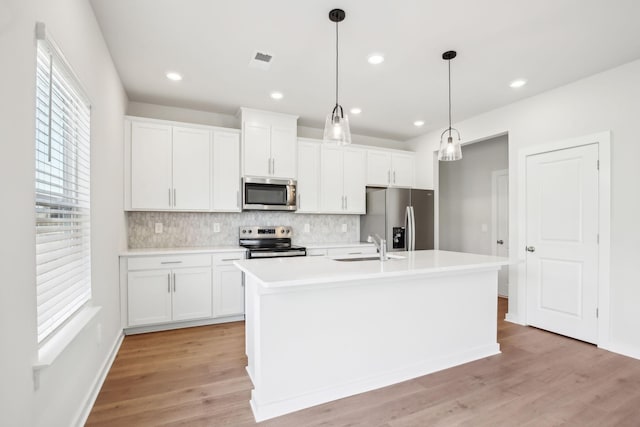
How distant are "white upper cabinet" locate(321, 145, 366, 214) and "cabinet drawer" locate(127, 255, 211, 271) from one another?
1.78 meters

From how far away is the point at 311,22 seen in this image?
2.28 meters

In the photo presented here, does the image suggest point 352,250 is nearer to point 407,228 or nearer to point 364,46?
point 407,228

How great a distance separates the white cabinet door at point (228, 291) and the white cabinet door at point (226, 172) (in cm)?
78

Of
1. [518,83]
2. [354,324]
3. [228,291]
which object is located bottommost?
[228,291]

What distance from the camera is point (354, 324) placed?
223 cm

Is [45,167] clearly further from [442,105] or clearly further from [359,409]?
[442,105]

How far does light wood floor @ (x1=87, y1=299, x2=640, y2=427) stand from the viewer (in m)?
1.92

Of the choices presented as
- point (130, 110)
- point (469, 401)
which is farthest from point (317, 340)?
point (130, 110)

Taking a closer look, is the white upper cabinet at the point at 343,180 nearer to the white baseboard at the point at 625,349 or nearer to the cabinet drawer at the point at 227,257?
the cabinet drawer at the point at 227,257

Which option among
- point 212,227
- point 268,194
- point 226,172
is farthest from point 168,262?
point 268,194

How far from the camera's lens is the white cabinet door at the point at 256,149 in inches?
158

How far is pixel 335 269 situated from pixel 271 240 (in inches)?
91.4

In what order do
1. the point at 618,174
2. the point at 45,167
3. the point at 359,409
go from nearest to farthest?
the point at 45,167 → the point at 359,409 → the point at 618,174

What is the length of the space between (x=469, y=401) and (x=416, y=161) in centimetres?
389
